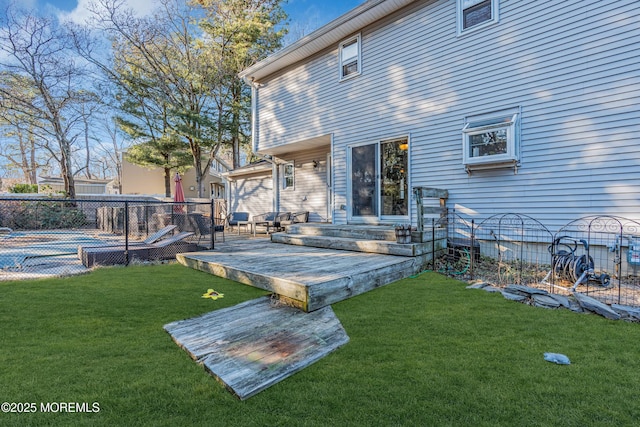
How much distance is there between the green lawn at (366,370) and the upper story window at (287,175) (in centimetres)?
714

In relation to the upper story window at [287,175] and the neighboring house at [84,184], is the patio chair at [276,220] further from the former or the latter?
the neighboring house at [84,184]

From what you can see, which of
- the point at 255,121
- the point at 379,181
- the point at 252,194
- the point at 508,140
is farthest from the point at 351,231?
the point at 252,194

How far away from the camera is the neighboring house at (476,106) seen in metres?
4.51

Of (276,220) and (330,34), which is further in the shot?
(276,220)

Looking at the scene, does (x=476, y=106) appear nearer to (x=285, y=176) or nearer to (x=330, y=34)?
(x=330, y=34)

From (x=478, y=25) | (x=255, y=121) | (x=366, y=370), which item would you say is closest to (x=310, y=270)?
(x=366, y=370)

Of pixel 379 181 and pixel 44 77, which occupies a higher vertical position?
pixel 44 77

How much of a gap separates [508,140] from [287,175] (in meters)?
6.81

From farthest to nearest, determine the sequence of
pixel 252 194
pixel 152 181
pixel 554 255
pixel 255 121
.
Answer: pixel 152 181 → pixel 252 194 → pixel 255 121 → pixel 554 255

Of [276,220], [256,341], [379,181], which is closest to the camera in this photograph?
[256,341]

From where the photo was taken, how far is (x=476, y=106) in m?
5.69

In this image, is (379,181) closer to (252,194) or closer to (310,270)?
(310,270)

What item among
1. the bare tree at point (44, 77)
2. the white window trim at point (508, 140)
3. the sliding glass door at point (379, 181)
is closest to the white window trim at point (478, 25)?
the white window trim at point (508, 140)

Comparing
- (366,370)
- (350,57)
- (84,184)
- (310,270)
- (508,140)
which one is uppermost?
(350,57)
